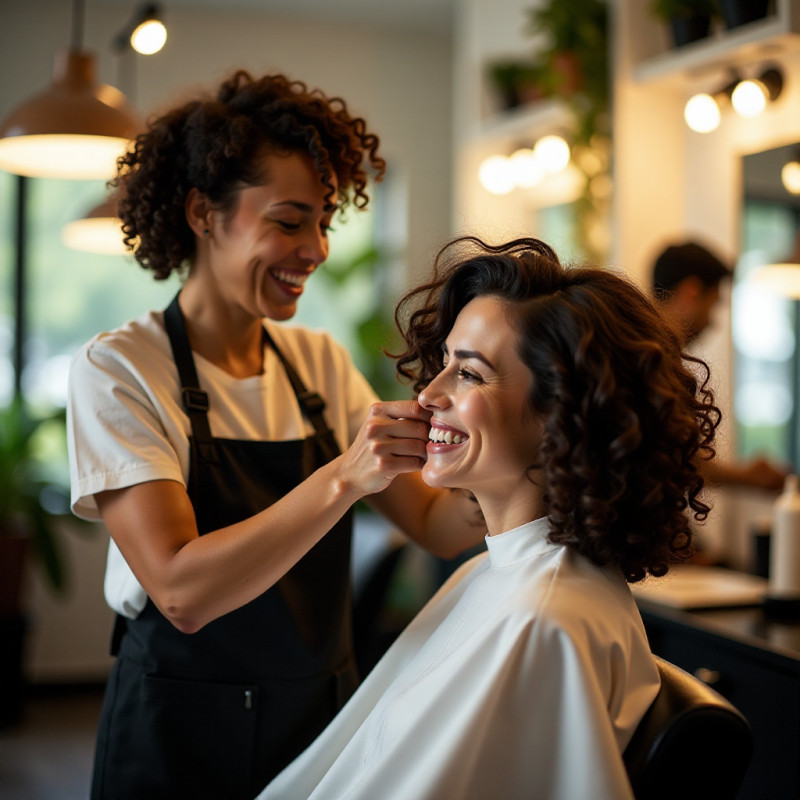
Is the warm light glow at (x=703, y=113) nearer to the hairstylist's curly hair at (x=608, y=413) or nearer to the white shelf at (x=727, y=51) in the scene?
the white shelf at (x=727, y=51)

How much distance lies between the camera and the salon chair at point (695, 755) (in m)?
1.09

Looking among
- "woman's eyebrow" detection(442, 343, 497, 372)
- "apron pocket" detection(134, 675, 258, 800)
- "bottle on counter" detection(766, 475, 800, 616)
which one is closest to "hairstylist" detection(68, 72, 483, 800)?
"apron pocket" detection(134, 675, 258, 800)

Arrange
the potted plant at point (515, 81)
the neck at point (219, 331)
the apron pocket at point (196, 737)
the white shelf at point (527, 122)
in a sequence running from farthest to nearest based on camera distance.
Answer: the potted plant at point (515, 81) < the white shelf at point (527, 122) < the neck at point (219, 331) < the apron pocket at point (196, 737)

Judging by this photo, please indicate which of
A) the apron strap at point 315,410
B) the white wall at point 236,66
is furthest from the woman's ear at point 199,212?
the white wall at point 236,66

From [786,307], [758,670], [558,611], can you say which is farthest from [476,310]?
[786,307]

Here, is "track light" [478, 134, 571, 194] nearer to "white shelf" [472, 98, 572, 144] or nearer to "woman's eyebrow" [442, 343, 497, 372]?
"white shelf" [472, 98, 572, 144]

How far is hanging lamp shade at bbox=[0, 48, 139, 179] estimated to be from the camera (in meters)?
2.13

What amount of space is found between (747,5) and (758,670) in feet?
6.20

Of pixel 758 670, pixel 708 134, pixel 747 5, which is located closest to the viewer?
pixel 758 670

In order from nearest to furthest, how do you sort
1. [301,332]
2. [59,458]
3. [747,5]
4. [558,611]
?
[558,611] < [301,332] < [747,5] < [59,458]

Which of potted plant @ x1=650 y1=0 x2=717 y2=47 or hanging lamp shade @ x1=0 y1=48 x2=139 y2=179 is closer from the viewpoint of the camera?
hanging lamp shade @ x1=0 y1=48 x2=139 y2=179

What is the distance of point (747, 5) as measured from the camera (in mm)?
2787

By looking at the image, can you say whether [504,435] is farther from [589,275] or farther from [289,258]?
[289,258]

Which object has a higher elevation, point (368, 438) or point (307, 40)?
point (307, 40)
